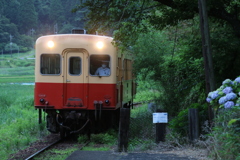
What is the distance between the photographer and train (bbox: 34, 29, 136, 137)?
11828 millimetres

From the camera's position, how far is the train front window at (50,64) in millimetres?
11977

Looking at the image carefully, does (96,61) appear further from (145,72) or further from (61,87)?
(145,72)

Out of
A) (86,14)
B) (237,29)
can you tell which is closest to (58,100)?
(86,14)

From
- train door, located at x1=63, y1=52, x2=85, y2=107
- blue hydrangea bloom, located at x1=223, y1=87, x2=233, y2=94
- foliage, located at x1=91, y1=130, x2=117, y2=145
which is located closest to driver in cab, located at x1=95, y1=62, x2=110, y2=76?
train door, located at x1=63, y1=52, x2=85, y2=107

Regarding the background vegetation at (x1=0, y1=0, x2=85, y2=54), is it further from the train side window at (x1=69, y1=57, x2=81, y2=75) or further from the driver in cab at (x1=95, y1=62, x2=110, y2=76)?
the driver in cab at (x1=95, y1=62, x2=110, y2=76)

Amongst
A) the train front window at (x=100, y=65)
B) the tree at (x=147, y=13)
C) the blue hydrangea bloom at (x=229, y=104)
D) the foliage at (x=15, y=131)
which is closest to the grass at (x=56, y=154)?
the foliage at (x=15, y=131)

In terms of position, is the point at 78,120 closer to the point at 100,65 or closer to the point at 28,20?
the point at 100,65

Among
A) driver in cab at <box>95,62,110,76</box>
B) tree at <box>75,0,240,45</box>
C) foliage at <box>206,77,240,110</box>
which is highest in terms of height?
tree at <box>75,0,240,45</box>

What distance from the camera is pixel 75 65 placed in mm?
11984

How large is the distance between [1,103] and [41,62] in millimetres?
11455

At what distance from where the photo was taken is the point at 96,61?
11977mm

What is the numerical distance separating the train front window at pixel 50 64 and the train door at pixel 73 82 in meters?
0.25

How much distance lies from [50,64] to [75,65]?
73 centimetres

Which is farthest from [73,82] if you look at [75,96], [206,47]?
[206,47]
